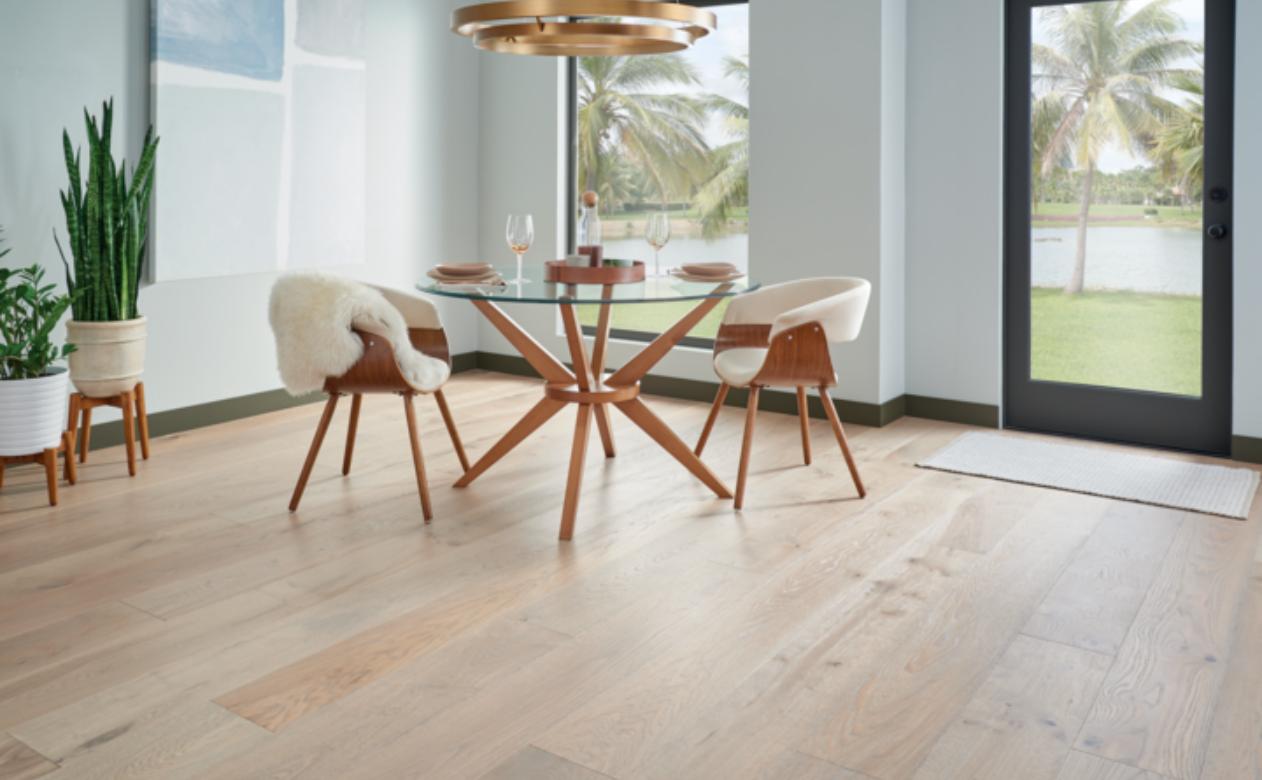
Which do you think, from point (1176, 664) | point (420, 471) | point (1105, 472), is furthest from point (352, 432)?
point (1105, 472)

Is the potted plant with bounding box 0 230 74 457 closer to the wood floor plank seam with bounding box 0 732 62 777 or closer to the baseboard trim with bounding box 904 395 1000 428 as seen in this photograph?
the wood floor plank seam with bounding box 0 732 62 777

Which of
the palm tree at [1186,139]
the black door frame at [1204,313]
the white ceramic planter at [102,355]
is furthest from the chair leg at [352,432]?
the palm tree at [1186,139]

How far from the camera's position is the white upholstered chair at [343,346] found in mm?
3473

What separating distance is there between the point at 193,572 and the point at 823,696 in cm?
181

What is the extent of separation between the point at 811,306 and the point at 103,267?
100 inches

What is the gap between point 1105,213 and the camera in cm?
475

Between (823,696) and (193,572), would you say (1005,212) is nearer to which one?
(823,696)

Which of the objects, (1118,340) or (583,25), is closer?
(583,25)

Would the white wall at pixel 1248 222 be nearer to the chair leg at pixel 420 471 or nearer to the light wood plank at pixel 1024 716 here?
the light wood plank at pixel 1024 716

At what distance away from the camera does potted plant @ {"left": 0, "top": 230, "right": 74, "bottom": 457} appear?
3.75 m

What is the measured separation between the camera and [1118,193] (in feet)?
15.4

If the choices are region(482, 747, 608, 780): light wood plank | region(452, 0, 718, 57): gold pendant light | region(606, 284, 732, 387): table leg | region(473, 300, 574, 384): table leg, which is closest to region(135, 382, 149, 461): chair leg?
region(473, 300, 574, 384): table leg

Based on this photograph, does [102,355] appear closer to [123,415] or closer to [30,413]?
[123,415]

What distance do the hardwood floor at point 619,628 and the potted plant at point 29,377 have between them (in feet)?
0.78
